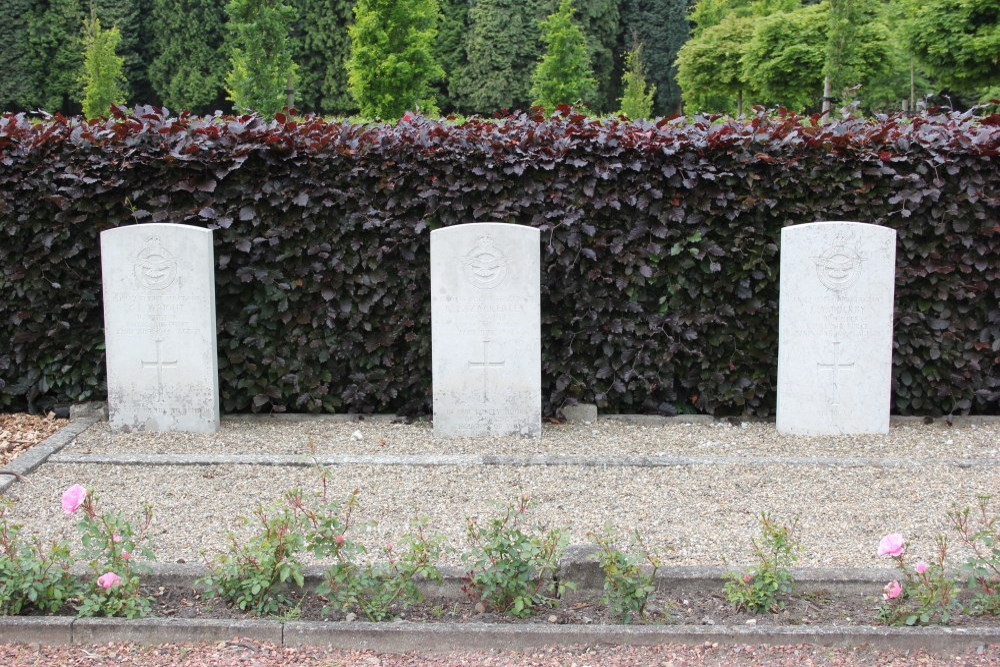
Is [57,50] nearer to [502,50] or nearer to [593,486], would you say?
[502,50]

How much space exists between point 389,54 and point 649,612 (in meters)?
14.5

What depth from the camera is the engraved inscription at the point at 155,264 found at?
234 inches

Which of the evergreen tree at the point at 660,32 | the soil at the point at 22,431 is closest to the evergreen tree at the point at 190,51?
the evergreen tree at the point at 660,32

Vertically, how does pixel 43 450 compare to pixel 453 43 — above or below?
below

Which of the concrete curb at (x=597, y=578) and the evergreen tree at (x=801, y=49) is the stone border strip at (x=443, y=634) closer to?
the concrete curb at (x=597, y=578)

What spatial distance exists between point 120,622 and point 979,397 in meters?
5.82

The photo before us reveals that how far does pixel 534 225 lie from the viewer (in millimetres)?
6336

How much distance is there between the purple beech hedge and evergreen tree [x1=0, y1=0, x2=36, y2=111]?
24009 millimetres

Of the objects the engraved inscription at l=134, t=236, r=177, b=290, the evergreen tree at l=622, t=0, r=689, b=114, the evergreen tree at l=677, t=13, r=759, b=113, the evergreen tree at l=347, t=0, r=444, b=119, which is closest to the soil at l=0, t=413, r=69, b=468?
the engraved inscription at l=134, t=236, r=177, b=290

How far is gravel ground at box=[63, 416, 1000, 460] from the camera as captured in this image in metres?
5.74

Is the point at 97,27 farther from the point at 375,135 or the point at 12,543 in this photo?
the point at 12,543

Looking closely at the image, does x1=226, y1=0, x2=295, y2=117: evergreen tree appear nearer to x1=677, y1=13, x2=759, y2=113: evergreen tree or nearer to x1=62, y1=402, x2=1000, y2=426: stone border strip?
x1=62, y1=402, x2=1000, y2=426: stone border strip

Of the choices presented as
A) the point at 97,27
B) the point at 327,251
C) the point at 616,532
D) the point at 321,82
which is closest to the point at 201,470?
the point at 327,251

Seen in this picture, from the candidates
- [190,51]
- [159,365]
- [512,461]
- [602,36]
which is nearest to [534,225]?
[512,461]
